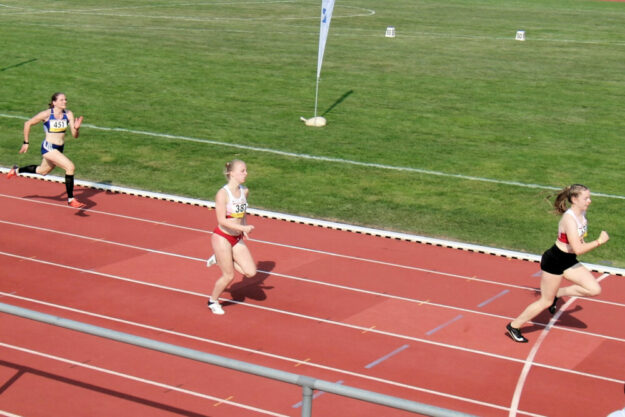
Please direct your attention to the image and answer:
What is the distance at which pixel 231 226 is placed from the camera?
10.5 m

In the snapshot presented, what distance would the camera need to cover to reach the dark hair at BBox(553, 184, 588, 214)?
33.3 feet

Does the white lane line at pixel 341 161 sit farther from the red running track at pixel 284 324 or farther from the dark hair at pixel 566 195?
the dark hair at pixel 566 195

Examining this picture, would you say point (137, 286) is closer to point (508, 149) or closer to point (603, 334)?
point (603, 334)

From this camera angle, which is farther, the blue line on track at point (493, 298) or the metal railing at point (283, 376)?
the blue line on track at point (493, 298)

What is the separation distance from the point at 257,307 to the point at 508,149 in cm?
1052

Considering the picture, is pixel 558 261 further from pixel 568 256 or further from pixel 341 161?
pixel 341 161

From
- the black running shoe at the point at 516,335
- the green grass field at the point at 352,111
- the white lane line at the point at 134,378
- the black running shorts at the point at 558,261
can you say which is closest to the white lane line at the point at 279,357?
the white lane line at the point at 134,378

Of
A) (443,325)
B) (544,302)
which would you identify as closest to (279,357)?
(443,325)

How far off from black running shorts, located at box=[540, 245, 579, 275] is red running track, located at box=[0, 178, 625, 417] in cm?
94

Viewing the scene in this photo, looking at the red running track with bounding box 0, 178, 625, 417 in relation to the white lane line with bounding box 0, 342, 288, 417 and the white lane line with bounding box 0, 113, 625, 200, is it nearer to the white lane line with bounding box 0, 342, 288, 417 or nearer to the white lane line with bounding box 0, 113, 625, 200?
the white lane line with bounding box 0, 342, 288, 417

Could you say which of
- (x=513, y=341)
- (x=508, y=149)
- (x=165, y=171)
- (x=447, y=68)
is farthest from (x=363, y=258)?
(x=447, y=68)

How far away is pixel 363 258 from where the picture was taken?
44.2ft

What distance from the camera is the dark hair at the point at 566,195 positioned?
1015 cm

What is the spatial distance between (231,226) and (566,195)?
3.80 m
